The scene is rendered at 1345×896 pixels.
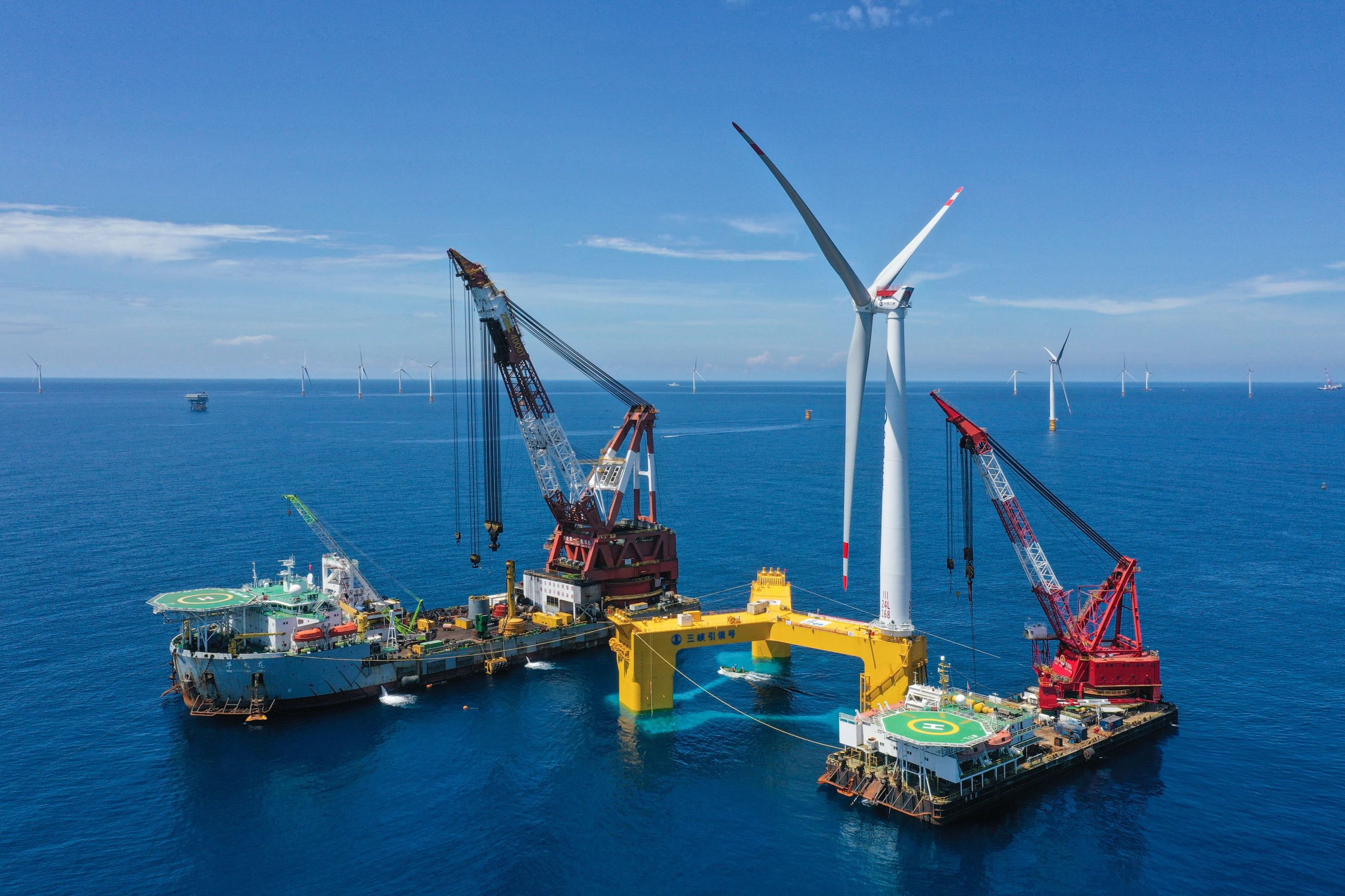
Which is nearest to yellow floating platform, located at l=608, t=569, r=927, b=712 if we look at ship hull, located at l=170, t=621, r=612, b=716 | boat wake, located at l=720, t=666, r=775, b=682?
boat wake, located at l=720, t=666, r=775, b=682

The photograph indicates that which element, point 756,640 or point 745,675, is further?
point 745,675

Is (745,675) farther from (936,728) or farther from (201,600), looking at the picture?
(201,600)

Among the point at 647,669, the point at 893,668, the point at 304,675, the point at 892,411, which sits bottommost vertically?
the point at 304,675

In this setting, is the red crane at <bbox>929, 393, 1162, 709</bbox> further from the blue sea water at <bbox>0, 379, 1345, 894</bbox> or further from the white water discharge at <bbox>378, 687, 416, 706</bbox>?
the white water discharge at <bbox>378, 687, 416, 706</bbox>

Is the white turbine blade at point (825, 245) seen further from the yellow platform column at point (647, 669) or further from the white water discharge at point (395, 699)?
the white water discharge at point (395, 699)

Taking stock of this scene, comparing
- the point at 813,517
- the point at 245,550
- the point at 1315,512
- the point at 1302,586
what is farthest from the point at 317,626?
the point at 1315,512

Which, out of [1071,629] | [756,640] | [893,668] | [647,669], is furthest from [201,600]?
[1071,629]
